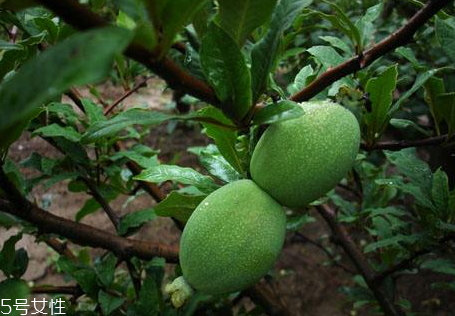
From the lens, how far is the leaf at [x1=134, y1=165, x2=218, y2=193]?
72cm

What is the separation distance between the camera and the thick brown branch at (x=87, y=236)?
809 mm

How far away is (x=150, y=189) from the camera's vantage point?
1.19 m

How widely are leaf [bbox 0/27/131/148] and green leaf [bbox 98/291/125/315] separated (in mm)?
694

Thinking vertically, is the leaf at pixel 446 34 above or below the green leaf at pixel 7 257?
above

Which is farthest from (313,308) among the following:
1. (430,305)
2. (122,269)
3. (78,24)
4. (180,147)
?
(78,24)

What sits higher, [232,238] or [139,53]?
[139,53]

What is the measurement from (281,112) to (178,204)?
9.9 inches

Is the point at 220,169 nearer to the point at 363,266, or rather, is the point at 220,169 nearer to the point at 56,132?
the point at 56,132

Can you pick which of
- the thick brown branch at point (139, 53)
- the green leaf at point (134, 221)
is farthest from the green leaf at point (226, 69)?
the green leaf at point (134, 221)

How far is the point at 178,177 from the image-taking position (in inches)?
28.5

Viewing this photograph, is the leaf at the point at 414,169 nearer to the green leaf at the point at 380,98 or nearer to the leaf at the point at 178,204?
the green leaf at the point at 380,98

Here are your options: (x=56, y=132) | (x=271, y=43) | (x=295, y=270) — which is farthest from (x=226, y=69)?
(x=295, y=270)

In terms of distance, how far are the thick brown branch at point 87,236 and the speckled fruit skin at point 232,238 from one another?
0.36 meters

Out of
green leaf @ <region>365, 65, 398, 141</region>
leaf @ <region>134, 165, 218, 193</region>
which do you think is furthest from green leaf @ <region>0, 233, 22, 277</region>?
green leaf @ <region>365, 65, 398, 141</region>
